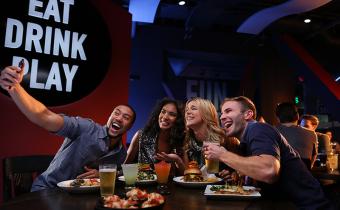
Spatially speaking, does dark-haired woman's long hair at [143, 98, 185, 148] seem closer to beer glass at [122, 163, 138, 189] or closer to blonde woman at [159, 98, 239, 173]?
blonde woman at [159, 98, 239, 173]

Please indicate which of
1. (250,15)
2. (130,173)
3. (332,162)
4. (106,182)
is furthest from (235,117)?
(250,15)

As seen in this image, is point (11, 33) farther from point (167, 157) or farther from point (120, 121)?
point (167, 157)

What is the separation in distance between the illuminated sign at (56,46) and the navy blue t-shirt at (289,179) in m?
2.55

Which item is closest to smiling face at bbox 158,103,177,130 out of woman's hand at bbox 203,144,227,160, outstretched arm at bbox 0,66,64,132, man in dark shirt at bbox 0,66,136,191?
man in dark shirt at bbox 0,66,136,191

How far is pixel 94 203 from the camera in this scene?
1568 mm

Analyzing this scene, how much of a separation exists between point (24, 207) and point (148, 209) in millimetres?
578

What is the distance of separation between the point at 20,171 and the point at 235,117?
60.6 inches

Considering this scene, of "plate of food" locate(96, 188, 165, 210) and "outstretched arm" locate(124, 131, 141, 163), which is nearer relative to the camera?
"plate of food" locate(96, 188, 165, 210)

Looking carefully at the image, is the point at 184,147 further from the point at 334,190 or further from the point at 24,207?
the point at 334,190

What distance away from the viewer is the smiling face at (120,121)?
2.66m

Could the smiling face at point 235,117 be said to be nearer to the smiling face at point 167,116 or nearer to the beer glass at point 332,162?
the smiling face at point 167,116

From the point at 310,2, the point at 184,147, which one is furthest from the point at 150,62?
the point at 184,147

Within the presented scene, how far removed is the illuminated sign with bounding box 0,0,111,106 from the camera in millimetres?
3557

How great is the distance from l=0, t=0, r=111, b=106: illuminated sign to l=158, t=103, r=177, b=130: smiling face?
4.18 ft
